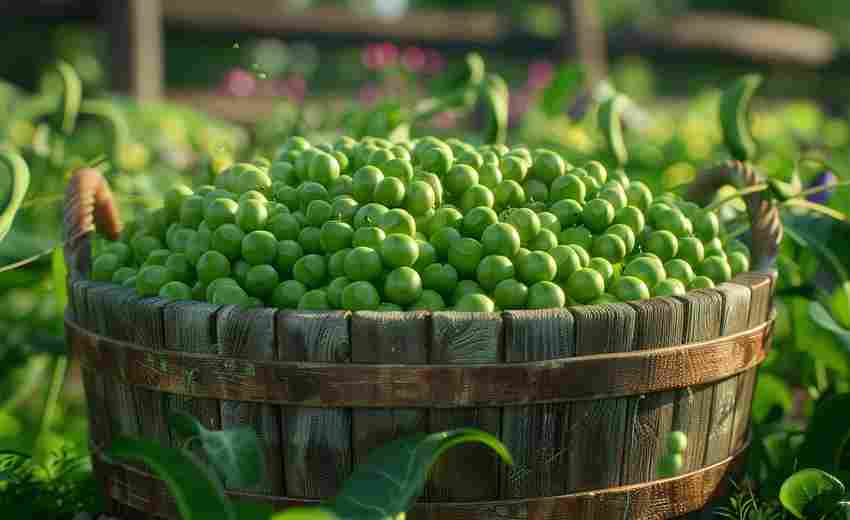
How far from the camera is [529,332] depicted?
153 cm

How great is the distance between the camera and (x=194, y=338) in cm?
159

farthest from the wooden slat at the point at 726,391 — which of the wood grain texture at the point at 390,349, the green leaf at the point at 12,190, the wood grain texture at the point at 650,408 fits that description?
the green leaf at the point at 12,190

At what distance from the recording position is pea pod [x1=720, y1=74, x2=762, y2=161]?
8.21 ft

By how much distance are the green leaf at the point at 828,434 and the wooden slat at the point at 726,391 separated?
279mm

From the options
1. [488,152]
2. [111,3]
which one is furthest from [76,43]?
[488,152]

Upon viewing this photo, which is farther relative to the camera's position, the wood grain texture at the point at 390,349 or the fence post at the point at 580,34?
the fence post at the point at 580,34

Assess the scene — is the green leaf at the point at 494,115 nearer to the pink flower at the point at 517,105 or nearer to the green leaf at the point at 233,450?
the green leaf at the point at 233,450

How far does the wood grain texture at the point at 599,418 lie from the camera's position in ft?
5.13

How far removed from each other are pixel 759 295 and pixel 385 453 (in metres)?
0.76

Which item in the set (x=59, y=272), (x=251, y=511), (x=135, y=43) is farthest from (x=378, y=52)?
(x=251, y=511)

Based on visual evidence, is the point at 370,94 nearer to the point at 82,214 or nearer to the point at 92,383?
the point at 82,214

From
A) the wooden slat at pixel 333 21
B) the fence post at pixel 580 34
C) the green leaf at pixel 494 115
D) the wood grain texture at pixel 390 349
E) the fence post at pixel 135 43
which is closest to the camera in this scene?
the wood grain texture at pixel 390 349

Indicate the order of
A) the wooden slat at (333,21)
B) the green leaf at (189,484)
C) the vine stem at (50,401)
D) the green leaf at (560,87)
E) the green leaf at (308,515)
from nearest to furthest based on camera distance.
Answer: the green leaf at (308,515) → the green leaf at (189,484) → the vine stem at (50,401) → the green leaf at (560,87) → the wooden slat at (333,21)

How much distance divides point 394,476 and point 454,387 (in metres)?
0.16
